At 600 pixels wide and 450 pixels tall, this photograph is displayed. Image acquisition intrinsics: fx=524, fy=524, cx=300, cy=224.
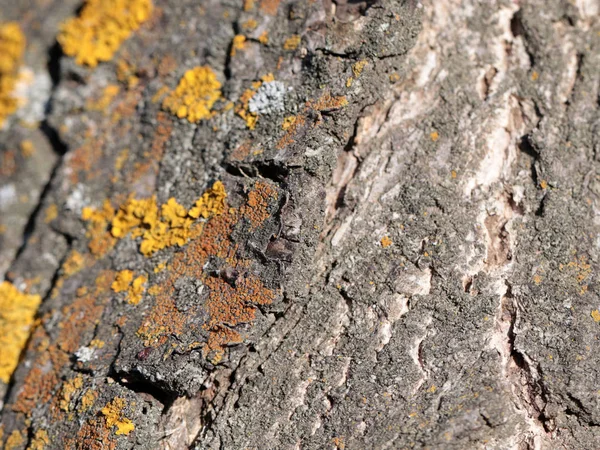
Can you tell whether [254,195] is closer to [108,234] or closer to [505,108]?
[108,234]

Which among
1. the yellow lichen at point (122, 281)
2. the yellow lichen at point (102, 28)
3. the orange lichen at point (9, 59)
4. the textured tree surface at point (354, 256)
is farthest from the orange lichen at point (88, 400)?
the orange lichen at point (9, 59)

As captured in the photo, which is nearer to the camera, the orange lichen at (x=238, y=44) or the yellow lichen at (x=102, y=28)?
the orange lichen at (x=238, y=44)

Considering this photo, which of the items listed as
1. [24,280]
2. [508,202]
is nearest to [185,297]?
[24,280]

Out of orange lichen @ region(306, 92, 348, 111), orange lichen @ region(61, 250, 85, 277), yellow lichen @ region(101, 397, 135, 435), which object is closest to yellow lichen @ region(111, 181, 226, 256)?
orange lichen @ region(61, 250, 85, 277)

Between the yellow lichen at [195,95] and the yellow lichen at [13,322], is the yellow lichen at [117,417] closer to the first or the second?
the yellow lichen at [13,322]

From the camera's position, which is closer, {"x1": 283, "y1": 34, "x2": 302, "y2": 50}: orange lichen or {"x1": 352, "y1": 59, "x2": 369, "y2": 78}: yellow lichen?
{"x1": 352, "y1": 59, "x2": 369, "y2": 78}: yellow lichen

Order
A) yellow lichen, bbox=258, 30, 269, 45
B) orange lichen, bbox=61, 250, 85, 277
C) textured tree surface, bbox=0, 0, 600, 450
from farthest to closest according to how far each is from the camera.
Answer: orange lichen, bbox=61, 250, 85, 277 → yellow lichen, bbox=258, 30, 269, 45 → textured tree surface, bbox=0, 0, 600, 450

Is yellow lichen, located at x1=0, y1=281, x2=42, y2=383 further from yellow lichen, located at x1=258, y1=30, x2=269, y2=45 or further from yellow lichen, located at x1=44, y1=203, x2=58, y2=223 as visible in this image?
yellow lichen, located at x1=258, y1=30, x2=269, y2=45
